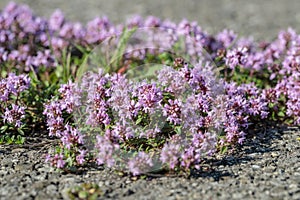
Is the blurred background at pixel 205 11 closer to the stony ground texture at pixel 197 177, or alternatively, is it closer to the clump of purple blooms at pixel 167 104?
the clump of purple blooms at pixel 167 104

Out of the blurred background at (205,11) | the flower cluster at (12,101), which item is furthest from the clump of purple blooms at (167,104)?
the blurred background at (205,11)

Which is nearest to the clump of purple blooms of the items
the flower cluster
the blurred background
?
the flower cluster

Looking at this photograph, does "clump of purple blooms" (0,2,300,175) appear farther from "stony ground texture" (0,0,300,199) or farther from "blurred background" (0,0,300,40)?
"blurred background" (0,0,300,40)

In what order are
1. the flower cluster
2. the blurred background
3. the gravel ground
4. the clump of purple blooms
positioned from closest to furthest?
1. the gravel ground
2. the clump of purple blooms
3. the flower cluster
4. the blurred background

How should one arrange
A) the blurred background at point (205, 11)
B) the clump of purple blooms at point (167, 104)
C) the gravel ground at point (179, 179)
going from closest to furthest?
1. the gravel ground at point (179, 179)
2. the clump of purple blooms at point (167, 104)
3. the blurred background at point (205, 11)

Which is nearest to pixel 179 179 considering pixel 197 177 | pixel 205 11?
pixel 197 177

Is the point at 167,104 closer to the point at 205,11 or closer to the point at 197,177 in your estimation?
the point at 197,177
